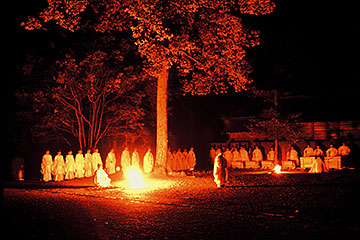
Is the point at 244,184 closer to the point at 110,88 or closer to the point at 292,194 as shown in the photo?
the point at 292,194

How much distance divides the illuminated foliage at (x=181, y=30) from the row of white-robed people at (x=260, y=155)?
853 centimetres

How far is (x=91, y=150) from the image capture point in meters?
27.5

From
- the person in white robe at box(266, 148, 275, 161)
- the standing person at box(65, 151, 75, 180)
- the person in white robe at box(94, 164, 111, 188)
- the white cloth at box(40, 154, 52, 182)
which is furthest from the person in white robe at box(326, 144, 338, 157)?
the white cloth at box(40, 154, 52, 182)

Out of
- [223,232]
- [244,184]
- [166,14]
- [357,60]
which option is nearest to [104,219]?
[223,232]

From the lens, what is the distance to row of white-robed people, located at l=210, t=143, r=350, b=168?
2828cm

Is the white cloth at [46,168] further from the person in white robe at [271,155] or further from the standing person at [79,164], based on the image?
the person in white robe at [271,155]

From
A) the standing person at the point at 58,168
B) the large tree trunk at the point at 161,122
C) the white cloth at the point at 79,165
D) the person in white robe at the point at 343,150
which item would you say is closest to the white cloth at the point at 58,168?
the standing person at the point at 58,168

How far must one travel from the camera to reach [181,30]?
2264 centimetres

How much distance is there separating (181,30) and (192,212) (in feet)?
44.6

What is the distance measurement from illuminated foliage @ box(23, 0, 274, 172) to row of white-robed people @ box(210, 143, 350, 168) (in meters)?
8.53

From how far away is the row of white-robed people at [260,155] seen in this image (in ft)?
92.8

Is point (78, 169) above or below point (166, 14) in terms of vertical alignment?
below

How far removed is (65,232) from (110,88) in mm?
18889

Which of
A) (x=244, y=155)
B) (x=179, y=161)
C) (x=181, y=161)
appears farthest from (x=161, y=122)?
(x=244, y=155)
